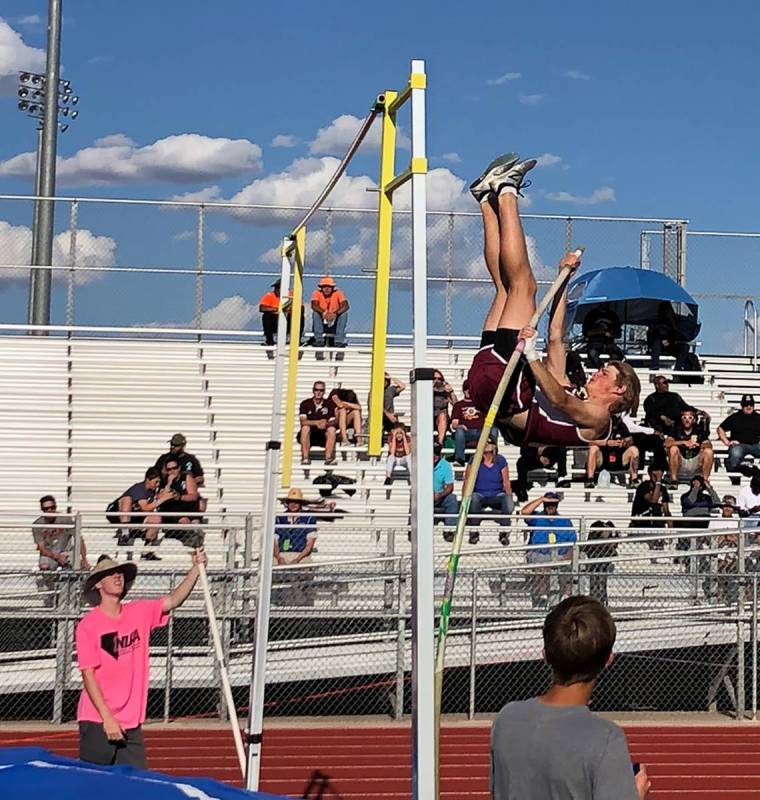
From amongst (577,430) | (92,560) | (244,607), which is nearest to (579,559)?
(244,607)

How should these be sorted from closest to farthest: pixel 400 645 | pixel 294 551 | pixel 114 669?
pixel 114 669 → pixel 400 645 → pixel 294 551

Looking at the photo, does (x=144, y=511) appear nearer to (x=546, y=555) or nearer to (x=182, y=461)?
(x=182, y=461)

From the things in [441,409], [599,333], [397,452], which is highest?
[599,333]

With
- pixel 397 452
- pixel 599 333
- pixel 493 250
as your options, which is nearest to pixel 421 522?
pixel 493 250

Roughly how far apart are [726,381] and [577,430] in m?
11.6

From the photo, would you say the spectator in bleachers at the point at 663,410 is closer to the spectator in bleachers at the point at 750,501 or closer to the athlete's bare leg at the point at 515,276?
the spectator in bleachers at the point at 750,501

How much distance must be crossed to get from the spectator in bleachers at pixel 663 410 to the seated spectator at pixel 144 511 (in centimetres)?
477

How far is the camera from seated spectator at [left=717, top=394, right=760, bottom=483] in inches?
578

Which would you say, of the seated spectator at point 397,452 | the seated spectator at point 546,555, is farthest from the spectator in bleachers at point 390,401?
the seated spectator at point 546,555

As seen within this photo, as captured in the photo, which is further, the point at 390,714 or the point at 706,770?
the point at 390,714

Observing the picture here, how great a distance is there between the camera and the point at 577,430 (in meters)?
5.94

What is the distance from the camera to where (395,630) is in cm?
1061

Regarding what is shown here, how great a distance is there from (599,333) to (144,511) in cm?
544

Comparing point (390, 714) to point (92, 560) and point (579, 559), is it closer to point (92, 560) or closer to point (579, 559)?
point (579, 559)
